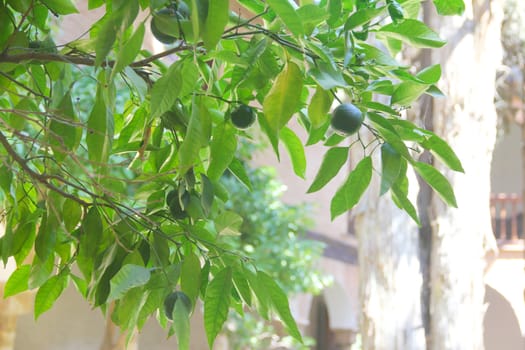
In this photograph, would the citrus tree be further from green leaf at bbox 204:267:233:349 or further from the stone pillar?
the stone pillar

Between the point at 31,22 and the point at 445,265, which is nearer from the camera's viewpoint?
the point at 31,22

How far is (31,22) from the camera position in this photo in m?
1.14

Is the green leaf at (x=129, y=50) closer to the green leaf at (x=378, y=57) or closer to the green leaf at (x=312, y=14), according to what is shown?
the green leaf at (x=312, y=14)

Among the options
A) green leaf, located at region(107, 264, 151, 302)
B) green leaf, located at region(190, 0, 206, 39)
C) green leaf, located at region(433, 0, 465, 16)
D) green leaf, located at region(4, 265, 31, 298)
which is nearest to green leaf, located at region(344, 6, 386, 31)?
green leaf, located at region(433, 0, 465, 16)

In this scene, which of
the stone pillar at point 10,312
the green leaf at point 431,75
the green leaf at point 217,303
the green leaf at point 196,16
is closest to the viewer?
the green leaf at point 196,16

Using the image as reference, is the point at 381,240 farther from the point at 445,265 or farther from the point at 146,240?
the point at 146,240

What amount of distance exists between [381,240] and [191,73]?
10.3ft

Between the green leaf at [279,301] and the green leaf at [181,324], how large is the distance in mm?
103

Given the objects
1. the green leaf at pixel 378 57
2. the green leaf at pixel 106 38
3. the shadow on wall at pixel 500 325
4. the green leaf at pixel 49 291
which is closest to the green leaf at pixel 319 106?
the green leaf at pixel 378 57

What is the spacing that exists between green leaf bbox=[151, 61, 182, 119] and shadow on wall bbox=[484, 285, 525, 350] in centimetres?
959

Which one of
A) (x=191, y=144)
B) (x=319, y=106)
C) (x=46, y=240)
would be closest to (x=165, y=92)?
(x=191, y=144)

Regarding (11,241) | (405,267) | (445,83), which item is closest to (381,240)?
(405,267)

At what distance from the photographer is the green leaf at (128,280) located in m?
0.83

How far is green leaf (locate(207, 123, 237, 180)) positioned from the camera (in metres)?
1.00
